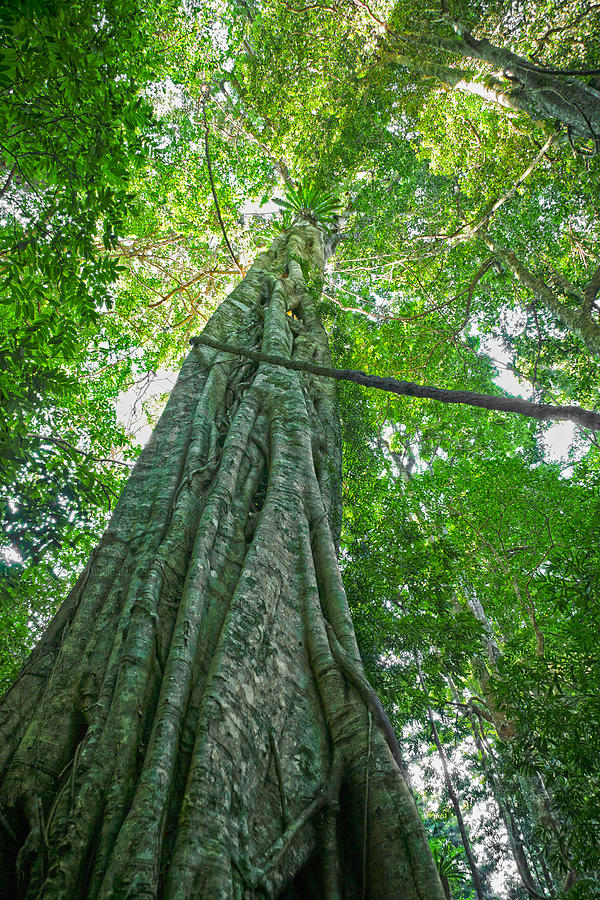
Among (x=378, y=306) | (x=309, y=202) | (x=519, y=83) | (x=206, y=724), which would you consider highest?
(x=378, y=306)

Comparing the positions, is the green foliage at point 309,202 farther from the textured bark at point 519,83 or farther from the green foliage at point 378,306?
the textured bark at point 519,83

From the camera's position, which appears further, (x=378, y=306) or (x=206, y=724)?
(x=378, y=306)

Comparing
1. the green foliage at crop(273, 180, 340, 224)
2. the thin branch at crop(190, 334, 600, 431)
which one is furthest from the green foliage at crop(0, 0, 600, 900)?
the thin branch at crop(190, 334, 600, 431)

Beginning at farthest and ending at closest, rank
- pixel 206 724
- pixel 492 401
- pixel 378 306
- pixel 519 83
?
1. pixel 378 306
2. pixel 519 83
3. pixel 492 401
4. pixel 206 724

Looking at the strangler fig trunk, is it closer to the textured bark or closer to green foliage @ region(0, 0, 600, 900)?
green foliage @ region(0, 0, 600, 900)

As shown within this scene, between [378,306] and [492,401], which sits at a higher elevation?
[378,306]

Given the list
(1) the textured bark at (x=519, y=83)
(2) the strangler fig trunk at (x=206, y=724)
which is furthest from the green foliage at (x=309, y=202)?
(2) the strangler fig trunk at (x=206, y=724)

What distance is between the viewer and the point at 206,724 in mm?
1849

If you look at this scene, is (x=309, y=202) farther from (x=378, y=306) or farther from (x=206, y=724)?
(x=206, y=724)

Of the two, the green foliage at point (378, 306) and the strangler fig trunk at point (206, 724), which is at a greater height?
the green foliage at point (378, 306)

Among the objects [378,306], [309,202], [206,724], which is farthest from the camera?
[378,306]

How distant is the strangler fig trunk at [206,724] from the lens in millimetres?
1550

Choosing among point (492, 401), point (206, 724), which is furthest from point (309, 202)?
point (206, 724)

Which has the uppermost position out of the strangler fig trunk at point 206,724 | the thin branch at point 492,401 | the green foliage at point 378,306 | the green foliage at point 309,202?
the green foliage at point 309,202
